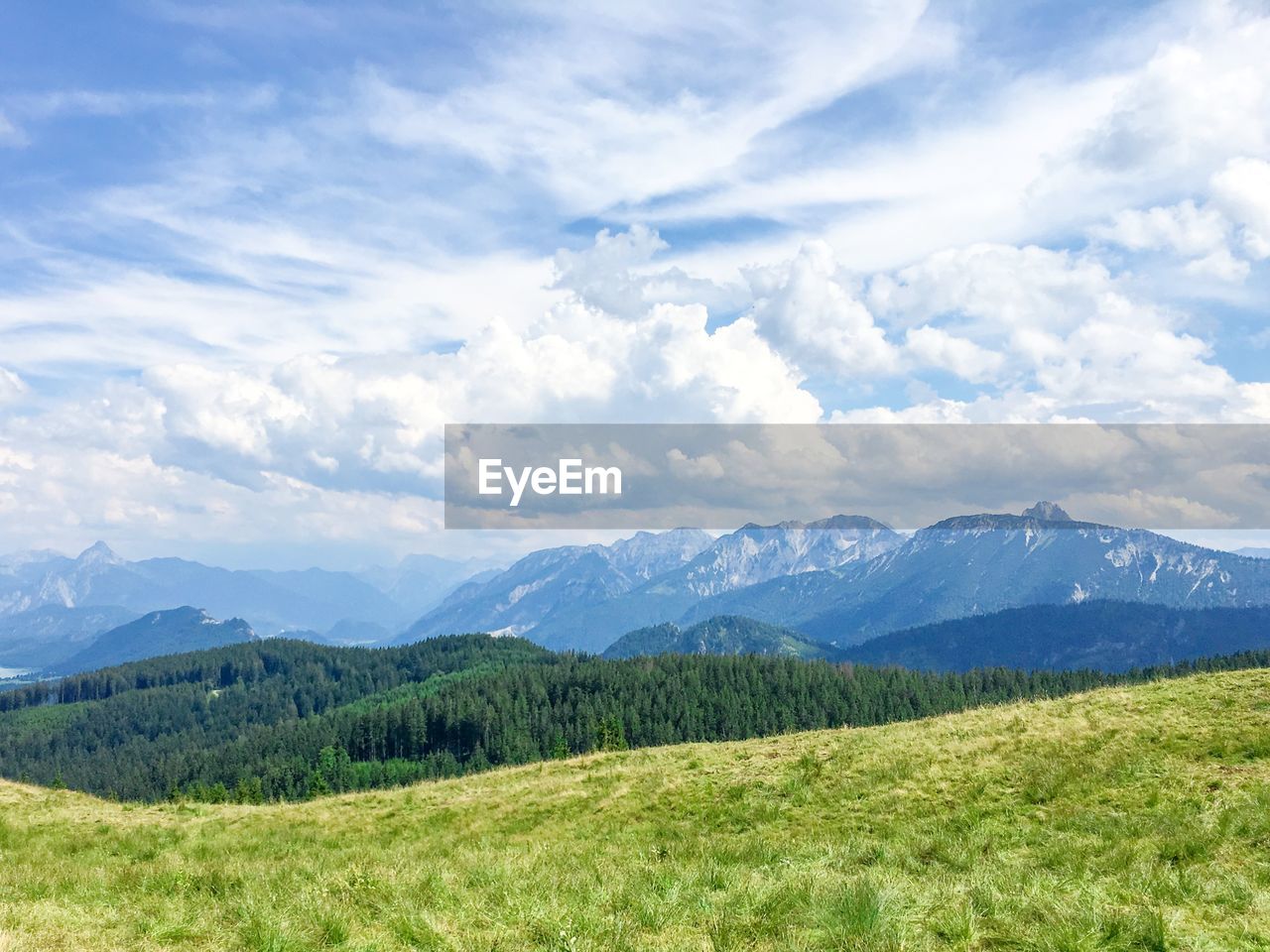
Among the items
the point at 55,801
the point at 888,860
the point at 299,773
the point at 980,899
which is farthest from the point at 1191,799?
the point at 299,773

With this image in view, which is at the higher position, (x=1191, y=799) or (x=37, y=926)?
(x=37, y=926)

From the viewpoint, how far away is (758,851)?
59.9 ft

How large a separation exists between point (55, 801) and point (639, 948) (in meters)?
34.0

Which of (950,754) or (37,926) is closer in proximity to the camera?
(37,926)

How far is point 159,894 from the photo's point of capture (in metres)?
15.3

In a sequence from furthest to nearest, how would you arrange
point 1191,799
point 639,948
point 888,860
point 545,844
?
point 545,844 → point 1191,799 → point 888,860 → point 639,948

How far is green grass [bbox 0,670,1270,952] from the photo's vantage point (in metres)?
11.2

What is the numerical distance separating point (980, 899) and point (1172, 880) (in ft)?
13.0

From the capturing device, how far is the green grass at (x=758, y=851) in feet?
36.8

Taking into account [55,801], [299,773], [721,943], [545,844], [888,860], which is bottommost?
[299,773]

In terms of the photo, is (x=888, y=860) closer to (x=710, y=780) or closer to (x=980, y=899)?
(x=980, y=899)

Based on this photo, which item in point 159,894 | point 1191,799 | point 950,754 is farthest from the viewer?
point 950,754

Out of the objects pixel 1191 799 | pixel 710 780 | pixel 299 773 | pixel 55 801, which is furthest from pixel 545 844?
pixel 299 773

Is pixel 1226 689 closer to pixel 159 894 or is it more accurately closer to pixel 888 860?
pixel 888 860
